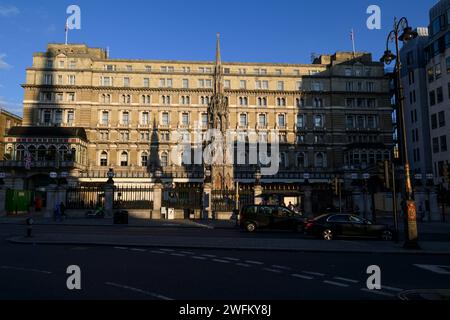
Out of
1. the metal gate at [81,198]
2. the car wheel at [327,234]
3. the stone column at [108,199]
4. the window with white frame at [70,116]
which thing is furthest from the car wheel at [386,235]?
the window with white frame at [70,116]

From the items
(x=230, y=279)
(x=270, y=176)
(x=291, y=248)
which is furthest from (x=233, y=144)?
(x=230, y=279)

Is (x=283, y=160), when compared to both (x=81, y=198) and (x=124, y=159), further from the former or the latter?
(x=81, y=198)

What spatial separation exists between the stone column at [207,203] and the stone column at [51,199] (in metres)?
13.9

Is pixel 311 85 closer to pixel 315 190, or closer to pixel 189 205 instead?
pixel 315 190

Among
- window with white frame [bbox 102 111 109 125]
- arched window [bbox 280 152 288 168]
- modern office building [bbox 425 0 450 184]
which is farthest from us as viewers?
arched window [bbox 280 152 288 168]

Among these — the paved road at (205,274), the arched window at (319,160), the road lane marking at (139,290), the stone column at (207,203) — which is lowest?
the paved road at (205,274)

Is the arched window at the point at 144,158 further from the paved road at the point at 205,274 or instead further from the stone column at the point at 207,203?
the paved road at the point at 205,274

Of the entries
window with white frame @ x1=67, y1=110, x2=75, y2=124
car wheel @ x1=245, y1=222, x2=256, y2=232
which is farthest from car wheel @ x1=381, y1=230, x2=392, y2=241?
window with white frame @ x1=67, y1=110, x2=75, y2=124

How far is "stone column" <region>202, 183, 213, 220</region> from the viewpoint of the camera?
34750 millimetres

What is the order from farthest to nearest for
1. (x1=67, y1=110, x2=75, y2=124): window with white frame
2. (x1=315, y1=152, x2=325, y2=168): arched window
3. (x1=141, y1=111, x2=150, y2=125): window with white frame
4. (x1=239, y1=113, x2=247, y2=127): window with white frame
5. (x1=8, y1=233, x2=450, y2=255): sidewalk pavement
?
(x1=239, y1=113, x2=247, y2=127): window with white frame < (x1=315, y1=152, x2=325, y2=168): arched window < (x1=141, y1=111, x2=150, y2=125): window with white frame < (x1=67, y1=110, x2=75, y2=124): window with white frame < (x1=8, y1=233, x2=450, y2=255): sidewalk pavement

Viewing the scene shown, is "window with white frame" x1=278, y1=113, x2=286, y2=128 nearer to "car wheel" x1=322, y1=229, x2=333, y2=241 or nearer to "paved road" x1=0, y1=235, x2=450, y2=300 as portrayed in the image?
"car wheel" x1=322, y1=229, x2=333, y2=241

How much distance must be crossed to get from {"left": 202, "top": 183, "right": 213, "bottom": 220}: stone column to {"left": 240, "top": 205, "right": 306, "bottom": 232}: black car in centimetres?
1113

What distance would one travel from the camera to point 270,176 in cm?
7062

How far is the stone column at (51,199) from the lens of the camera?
111 feet
